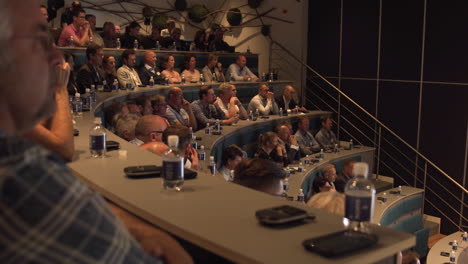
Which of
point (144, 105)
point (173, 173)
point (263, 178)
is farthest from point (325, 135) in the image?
point (173, 173)

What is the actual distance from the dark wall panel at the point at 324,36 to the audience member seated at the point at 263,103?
2108mm

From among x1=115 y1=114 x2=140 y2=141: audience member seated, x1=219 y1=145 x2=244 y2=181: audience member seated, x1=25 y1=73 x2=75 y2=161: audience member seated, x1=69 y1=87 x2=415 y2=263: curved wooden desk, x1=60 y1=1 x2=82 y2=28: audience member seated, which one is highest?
x1=60 y1=1 x2=82 y2=28: audience member seated

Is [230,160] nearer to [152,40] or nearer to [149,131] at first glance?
[149,131]

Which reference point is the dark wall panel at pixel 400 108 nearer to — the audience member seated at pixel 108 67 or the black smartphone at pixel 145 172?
the audience member seated at pixel 108 67

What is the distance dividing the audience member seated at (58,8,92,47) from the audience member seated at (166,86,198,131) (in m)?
1.46

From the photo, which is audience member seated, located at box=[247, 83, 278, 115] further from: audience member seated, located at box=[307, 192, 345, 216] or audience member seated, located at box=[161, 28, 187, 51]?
audience member seated, located at box=[307, 192, 345, 216]

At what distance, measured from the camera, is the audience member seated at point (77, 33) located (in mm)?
6355

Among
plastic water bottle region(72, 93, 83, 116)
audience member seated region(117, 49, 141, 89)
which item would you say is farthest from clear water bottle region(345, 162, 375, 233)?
audience member seated region(117, 49, 141, 89)

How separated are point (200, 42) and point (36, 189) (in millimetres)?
7771

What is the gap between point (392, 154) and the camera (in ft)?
27.4

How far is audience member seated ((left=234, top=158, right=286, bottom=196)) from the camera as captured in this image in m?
2.29

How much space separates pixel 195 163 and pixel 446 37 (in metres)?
5.50

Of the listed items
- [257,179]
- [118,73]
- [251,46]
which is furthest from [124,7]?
[257,179]

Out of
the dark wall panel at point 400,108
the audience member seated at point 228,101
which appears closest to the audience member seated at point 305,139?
the audience member seated at point 228,101
